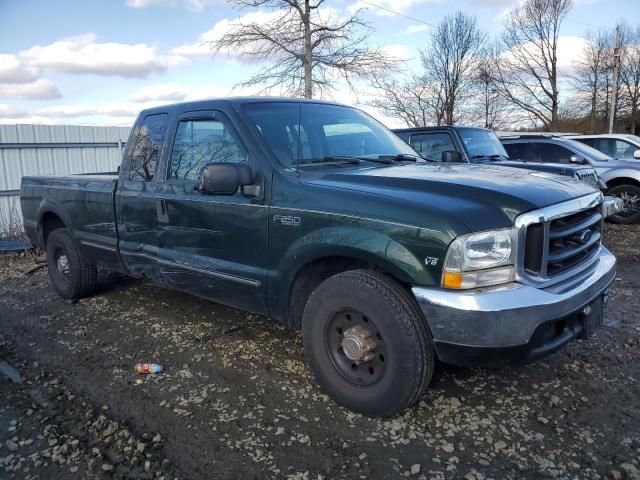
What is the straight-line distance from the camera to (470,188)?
285 cm

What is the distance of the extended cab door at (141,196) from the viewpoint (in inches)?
170

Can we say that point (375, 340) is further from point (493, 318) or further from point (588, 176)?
point (588, 176)

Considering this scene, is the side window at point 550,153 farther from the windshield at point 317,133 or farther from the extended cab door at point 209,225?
the extended cab door at point 209,225

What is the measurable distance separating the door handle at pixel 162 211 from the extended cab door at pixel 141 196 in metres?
0.06

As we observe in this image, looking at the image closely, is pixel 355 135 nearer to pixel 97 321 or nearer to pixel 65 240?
pixel 97 321

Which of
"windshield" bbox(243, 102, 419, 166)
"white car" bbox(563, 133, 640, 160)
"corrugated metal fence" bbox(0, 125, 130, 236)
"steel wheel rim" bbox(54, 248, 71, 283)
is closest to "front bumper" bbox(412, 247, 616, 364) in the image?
"windshield" bbox(243, 102, 419, 166)

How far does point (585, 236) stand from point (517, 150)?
8.31m

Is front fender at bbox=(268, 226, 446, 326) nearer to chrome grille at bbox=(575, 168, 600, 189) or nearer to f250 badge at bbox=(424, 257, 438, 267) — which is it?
f250 badge at bbox=(424, 257, 438, 267)

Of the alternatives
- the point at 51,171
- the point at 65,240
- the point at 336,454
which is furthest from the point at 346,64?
the point at 336,454

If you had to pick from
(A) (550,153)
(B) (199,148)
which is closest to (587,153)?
(A) (550,153)

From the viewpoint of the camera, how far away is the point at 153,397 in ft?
11.0

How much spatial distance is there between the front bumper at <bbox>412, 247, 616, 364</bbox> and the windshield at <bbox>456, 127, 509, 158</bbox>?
19.4 ft

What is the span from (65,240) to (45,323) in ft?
3.27

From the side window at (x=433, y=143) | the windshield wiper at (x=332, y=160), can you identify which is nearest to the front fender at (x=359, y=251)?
the windshield wiper at (x=332, y=160)
